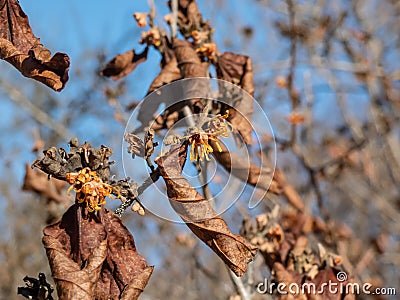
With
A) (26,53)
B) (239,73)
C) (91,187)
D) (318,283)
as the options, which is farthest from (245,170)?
(26,53)

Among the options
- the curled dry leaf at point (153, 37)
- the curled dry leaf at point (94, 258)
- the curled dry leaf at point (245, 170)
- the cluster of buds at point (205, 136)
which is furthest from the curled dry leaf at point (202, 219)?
the curled dry leaf at point (153, 37)

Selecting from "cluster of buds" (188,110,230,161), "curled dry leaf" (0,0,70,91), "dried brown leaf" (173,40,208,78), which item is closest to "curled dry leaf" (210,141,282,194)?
"dried brown leaf" (173,40,208,78)

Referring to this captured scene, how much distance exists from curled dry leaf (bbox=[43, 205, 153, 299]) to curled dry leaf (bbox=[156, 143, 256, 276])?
0.46ft

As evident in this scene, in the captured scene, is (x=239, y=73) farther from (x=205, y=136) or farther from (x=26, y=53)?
(x=26, y=53)

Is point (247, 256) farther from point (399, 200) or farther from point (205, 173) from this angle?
point (399, 200)

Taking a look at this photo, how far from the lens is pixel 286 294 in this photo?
67.8 inches

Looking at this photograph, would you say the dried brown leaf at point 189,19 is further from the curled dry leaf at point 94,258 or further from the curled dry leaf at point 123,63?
the curled dry leaf at point 94,258

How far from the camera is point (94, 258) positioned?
1.13 metres

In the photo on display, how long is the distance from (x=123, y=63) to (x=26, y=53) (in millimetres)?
730

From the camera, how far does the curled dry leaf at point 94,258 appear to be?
108cm

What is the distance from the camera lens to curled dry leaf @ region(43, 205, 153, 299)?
108cm

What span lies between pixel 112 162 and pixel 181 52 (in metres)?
0.62

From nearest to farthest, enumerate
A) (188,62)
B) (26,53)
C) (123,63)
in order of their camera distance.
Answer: (26,53)
(188,62)
(123,63)

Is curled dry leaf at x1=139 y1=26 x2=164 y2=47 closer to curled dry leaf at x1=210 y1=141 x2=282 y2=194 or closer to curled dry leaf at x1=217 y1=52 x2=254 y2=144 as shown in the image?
curled dry leaf at x1=217 y1=52 x2=254 y2=144
